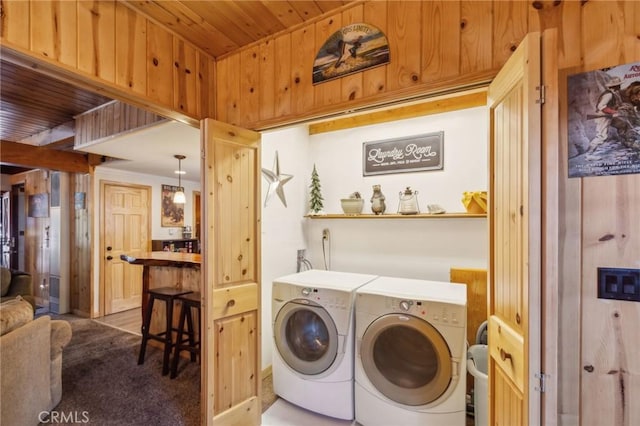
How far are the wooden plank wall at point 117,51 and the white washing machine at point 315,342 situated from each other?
1.44 metres

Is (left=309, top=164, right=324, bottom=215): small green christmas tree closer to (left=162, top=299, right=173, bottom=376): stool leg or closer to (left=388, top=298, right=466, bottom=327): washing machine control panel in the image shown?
(left=388, top=298, right=466, bottom=327): washing machine control panel

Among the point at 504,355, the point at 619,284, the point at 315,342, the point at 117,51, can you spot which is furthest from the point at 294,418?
the point at 117,51

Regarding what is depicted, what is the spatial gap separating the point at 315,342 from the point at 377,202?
1.36 m

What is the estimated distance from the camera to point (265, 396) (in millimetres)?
2438

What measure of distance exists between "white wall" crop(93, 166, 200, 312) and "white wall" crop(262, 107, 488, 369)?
3358mm

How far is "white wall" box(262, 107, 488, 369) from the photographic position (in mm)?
2602

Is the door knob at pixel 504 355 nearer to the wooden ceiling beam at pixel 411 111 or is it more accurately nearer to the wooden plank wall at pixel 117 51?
the wooden ceiling beam at pixel 411 111

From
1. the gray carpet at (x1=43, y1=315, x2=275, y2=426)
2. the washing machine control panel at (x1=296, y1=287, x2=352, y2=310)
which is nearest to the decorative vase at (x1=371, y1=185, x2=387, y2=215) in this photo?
the washing machine control panel at (x1=296, y1=287, x2=352, y2=310)

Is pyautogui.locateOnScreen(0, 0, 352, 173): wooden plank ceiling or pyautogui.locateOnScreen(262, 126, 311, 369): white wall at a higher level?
pyautogui.locateOnScreen(0, 0, 352, 173): wooden plank ceiling

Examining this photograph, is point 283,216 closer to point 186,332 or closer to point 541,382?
point 186,332

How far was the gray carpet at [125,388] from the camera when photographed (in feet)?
7.15

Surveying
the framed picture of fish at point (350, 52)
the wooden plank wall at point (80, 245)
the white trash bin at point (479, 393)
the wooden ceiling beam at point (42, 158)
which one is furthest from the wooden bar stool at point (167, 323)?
the wooden ceiling beam at point (42, 158)

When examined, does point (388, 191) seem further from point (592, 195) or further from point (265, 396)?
point (265, 396)

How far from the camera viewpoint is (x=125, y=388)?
8.32 feet
